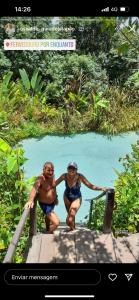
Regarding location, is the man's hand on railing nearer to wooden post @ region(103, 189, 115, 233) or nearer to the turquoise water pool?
wooden post @ region(103, 189, 115, 233)

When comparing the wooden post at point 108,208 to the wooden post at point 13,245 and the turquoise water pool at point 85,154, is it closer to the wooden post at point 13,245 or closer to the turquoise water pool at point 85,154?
the wooden post at point 13,245

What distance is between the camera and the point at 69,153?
22.4 feet

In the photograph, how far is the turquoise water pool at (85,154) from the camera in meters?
6.11

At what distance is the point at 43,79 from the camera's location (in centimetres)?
725

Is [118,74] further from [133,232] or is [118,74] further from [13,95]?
[133,232]

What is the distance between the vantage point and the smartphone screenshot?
160cm

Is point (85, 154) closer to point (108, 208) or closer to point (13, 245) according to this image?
point (108, 208)

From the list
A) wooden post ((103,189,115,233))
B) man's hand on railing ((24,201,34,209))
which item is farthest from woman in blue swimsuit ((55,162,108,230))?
man's hand on railing ((24,201,34,209))

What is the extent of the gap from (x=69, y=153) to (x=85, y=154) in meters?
0.29

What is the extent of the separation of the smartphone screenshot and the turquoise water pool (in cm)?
2
